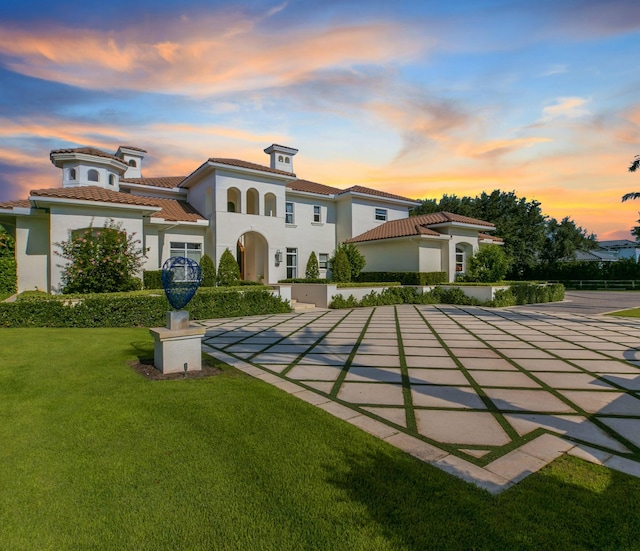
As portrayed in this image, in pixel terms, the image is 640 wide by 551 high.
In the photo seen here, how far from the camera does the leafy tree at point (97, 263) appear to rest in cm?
1220

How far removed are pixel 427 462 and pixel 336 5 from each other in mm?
8531

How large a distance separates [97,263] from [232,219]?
7.00m

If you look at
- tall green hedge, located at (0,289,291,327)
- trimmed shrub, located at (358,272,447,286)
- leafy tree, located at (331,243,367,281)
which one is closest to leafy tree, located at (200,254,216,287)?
tall green hedge, located at (0,289,291,327)

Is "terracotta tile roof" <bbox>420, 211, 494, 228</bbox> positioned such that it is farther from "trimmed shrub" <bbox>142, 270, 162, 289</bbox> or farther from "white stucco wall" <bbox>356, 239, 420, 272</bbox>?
"trimmed shrub" <bbox>142, 270, 162, 289</bbox>

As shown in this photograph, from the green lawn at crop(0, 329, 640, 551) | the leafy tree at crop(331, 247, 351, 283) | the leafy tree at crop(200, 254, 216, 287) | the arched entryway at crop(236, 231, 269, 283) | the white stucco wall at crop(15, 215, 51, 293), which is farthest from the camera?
the arched entryway at crop(236, 231, 269, 283)

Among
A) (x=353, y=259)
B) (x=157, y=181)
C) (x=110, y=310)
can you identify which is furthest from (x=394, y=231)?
(x=110, y=310)

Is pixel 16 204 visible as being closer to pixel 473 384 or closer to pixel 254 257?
pixel 254 257

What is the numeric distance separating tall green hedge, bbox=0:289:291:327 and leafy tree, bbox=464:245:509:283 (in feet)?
41.0

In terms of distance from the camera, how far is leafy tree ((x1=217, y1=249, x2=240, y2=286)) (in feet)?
55.9

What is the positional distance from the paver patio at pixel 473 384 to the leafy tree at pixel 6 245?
33.4 feet

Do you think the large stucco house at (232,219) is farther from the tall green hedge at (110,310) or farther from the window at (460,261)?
the tall green hedge at (110,310)

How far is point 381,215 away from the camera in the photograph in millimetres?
24469

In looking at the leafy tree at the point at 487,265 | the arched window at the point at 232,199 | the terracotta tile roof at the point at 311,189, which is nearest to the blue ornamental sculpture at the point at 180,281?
the arched window at the point at 232,199

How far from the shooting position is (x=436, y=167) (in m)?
13.4
